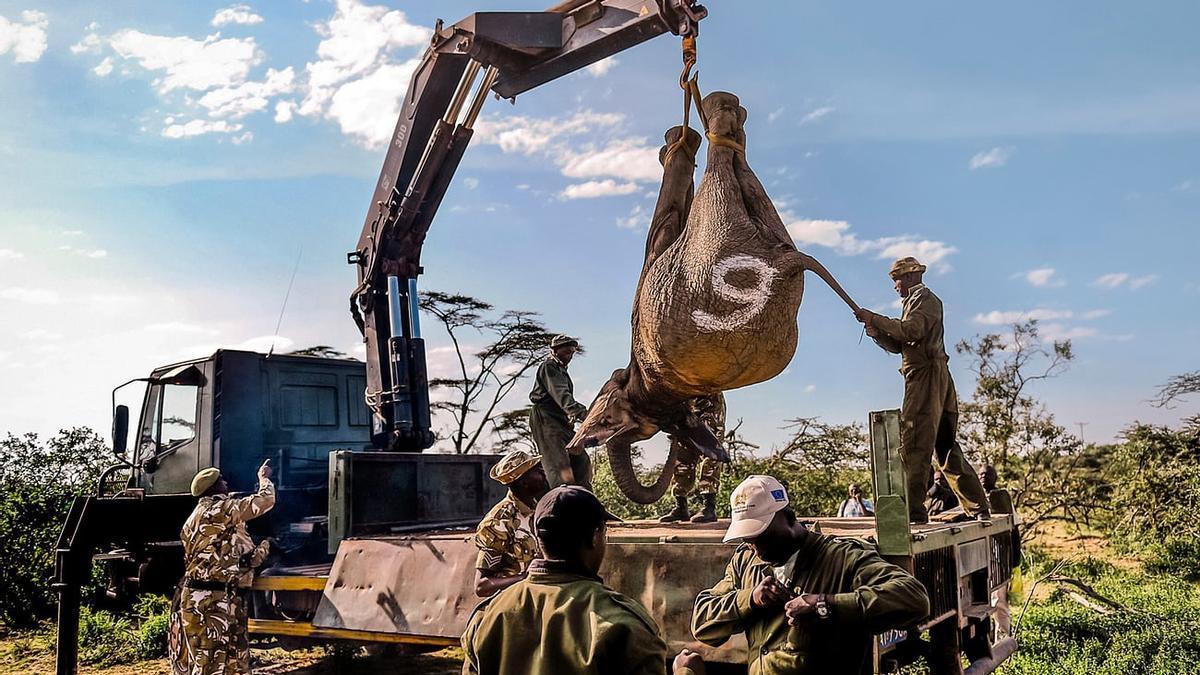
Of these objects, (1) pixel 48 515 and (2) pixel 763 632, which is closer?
(2) pixel 763 632

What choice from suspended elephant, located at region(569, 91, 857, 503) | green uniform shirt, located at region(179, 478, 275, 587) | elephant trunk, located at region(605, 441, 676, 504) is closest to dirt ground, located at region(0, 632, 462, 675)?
green uniform shirt, located at region(179, 478, 275, 587)

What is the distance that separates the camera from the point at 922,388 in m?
5.21

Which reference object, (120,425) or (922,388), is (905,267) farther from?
(120,425)

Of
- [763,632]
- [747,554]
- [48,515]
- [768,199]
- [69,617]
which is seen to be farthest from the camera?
[48,515]

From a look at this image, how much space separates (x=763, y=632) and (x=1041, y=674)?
15.4 ft

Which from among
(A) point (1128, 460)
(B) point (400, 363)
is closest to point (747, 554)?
(B) point (400, 363)

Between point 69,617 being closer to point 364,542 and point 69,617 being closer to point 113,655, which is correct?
point 364,542

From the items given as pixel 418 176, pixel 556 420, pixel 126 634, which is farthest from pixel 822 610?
pixel 126 634

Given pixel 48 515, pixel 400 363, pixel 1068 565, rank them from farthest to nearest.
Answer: pixel 1068 565
pixel 48 515
pixel 400 363

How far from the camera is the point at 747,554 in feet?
9.60

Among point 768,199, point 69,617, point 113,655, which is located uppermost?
point 768,199

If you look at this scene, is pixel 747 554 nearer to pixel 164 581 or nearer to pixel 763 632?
pixel 763 632

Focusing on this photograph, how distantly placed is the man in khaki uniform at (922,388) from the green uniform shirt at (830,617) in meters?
2.52

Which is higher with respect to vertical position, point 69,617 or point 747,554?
point 747,554
